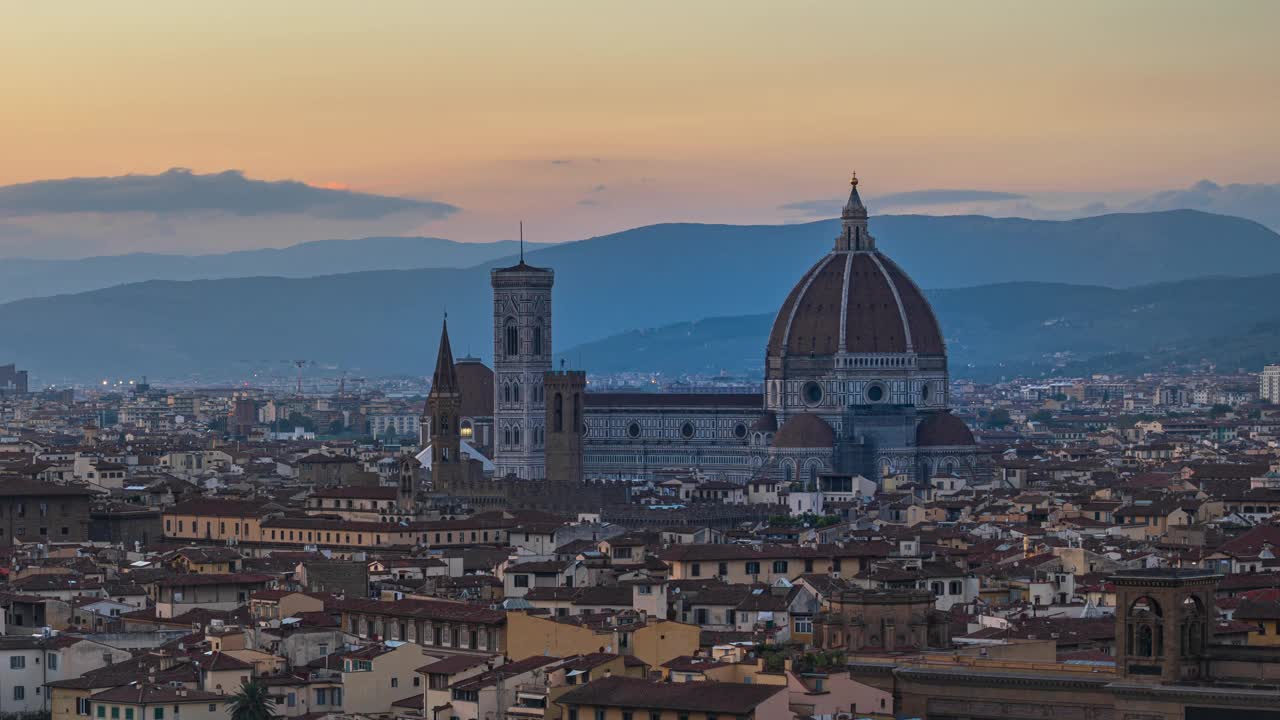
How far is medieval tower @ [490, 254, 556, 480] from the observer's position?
170 m

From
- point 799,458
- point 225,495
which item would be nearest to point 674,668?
point 225,495

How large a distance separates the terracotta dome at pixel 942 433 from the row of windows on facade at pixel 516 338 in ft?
73.2

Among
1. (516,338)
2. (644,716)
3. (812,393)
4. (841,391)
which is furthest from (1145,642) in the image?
(516,338)

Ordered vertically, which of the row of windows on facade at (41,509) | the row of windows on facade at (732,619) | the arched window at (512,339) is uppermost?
the arched window at (512,339)

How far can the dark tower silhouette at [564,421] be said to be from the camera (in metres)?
164

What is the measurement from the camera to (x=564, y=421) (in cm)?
16575

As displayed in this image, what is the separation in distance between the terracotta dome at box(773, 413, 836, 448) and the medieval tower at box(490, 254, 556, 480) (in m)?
14.2

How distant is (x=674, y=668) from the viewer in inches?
2009

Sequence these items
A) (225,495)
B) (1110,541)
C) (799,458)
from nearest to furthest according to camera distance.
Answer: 1. (1110,541)
2. (225,495)
3. (799,458)

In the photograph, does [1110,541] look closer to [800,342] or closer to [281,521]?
[281,521]

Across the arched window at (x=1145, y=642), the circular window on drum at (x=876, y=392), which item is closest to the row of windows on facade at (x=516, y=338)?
the circular window on drum at (x=876, y=392)

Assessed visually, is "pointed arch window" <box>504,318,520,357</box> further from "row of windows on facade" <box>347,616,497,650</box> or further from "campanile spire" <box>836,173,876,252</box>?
"row of windows on facade" <box>347,616,497,650</box>

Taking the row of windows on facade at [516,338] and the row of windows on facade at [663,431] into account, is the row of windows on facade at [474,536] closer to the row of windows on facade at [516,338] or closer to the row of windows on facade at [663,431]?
the row of windows on facade at [663,431]

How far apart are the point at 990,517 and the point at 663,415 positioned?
232ft
